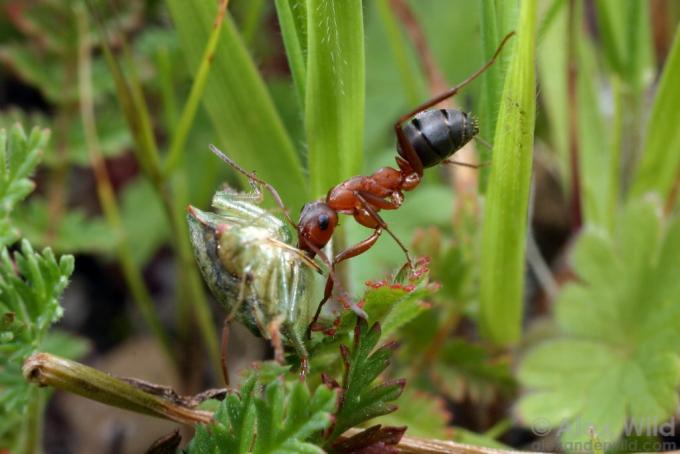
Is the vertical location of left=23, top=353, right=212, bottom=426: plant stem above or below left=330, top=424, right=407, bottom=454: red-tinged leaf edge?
above

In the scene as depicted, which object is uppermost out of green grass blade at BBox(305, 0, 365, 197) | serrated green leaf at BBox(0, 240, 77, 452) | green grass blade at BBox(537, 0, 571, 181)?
green grass blade at BBox(537, 0, 571, 181)

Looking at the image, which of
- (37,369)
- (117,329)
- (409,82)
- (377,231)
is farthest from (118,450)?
(409,82)

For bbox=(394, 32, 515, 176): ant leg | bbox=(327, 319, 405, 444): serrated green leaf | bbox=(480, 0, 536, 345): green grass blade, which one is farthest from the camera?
bbox=(394, 32, 515, 176): ant leg

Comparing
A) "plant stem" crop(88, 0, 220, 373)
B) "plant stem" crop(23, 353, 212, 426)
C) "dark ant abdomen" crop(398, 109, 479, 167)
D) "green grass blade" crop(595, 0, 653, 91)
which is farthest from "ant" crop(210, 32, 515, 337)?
"green grass blade" crop(595, 0, 653, 91)

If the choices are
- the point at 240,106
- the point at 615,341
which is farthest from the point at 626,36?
the point at 240,106

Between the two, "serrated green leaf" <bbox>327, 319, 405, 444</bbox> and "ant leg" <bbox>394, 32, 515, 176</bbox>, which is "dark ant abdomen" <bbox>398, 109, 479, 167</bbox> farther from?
"serrated green leaf" <bbox>327, 319, 405, 444</bbox>

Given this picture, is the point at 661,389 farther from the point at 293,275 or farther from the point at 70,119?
the point at 70,119

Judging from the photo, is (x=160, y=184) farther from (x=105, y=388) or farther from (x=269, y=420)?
(x=269, y=420)

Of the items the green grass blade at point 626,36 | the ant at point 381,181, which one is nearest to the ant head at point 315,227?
the ant at point 381,181
